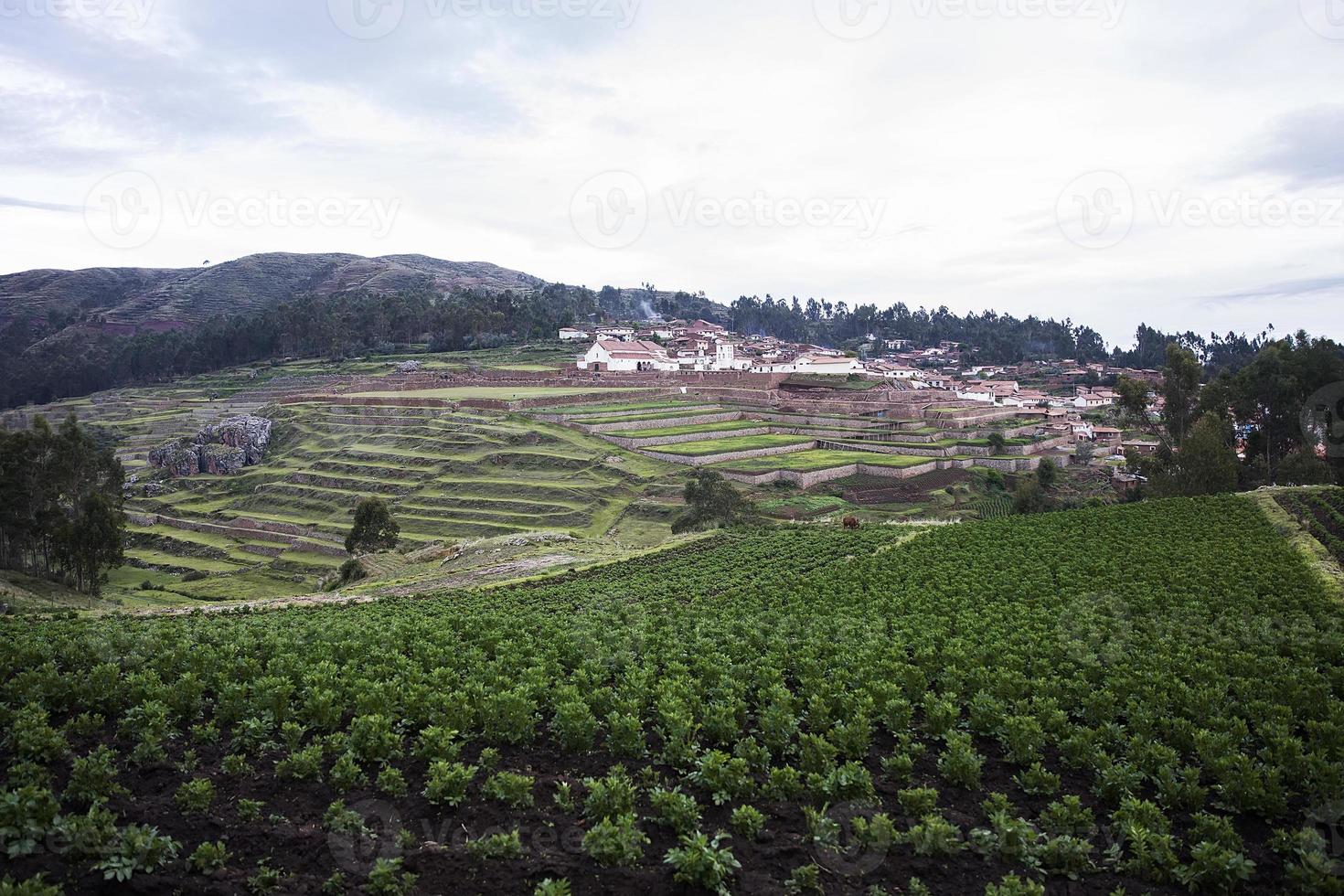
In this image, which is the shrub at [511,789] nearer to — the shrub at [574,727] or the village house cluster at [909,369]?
the shrub at [574,727]

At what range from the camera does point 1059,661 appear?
13.9 meters

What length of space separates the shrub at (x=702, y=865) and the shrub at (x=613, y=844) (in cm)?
35

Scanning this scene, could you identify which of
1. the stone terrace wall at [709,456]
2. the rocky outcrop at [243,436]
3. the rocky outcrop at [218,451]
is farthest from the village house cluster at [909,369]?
the rocky outcrop at [218,451]

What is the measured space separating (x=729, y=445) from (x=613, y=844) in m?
54.1

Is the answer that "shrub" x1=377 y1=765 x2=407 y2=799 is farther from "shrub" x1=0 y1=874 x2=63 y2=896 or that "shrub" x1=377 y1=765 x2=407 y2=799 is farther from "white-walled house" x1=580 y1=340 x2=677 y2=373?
"white-walled house" x1=580 y1=340 x2=677 y2=373

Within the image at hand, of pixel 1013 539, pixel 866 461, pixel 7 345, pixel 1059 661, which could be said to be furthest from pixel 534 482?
pixel 7 345

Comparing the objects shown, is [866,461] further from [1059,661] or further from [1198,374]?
[1059,661]

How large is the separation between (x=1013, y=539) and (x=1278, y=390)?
36.8 meters

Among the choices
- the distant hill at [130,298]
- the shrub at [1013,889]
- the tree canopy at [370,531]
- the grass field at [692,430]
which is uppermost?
the distant hill at [130,298]

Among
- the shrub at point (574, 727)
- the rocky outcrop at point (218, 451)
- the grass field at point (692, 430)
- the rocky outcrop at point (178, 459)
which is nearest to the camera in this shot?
the shrub at point (574, 727)

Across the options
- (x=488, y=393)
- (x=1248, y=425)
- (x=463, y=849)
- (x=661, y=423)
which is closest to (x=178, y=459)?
(x=488, y=393)

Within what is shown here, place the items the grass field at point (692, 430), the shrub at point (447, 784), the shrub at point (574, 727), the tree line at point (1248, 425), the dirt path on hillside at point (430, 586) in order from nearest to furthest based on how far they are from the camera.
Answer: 1. the shrub at point (447, 784)
2. the shrub at point (574, 727)
3. the dirt path on hillside at point (430, 586)
4. the tree line at point (1248, 425)
5. the grass field at point (692, 430)

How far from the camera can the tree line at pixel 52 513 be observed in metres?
37.0

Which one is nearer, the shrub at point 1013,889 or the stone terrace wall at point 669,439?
the shrub at point 1013,889
